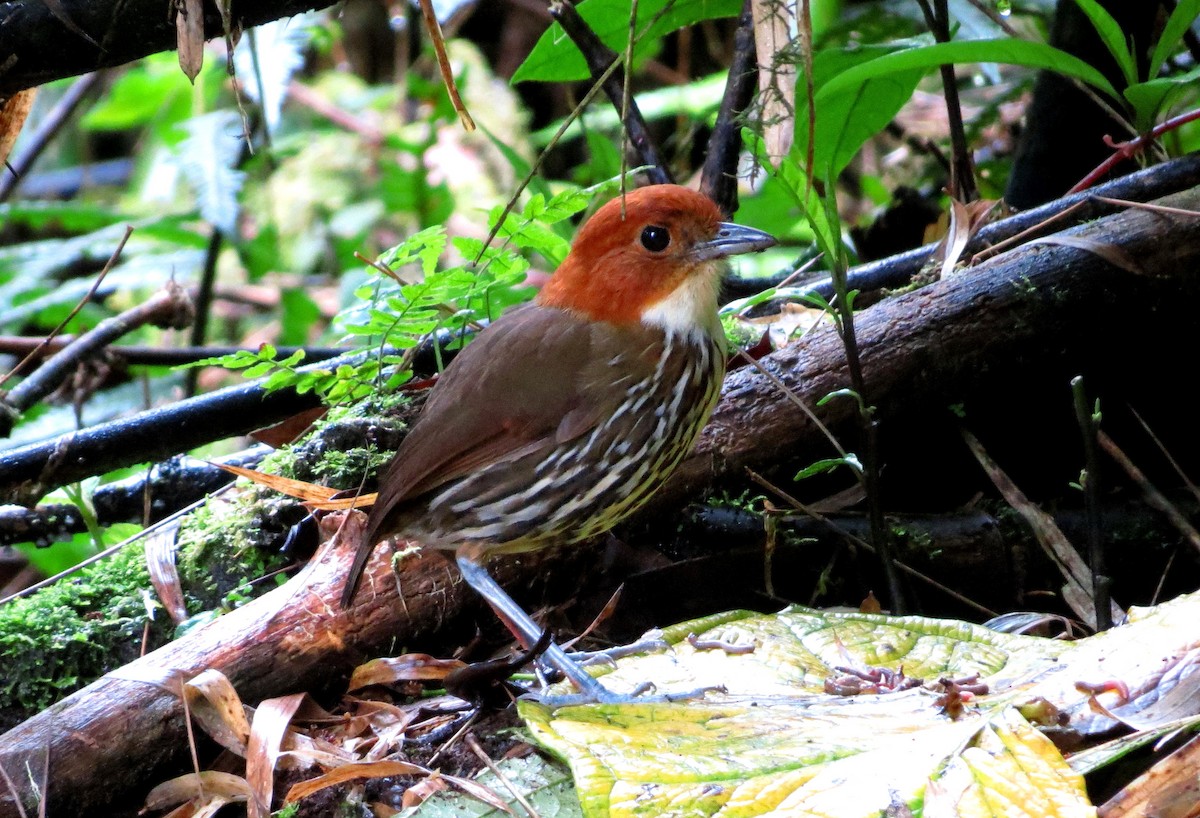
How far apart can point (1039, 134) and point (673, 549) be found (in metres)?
1.90

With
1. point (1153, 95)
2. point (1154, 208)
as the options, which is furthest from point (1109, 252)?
point (1153, 95)

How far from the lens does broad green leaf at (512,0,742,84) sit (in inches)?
130

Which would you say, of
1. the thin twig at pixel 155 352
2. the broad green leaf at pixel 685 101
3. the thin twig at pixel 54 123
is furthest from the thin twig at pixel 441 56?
the thin twig at pixel 54 123

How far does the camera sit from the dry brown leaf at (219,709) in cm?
230

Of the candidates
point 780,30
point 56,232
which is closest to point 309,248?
point 56,232

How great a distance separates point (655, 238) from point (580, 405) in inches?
17.9

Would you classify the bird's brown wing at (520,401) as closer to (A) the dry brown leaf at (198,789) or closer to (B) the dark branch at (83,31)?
(A) the dry brown leaf at (198,789)

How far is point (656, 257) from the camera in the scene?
288 centimetres

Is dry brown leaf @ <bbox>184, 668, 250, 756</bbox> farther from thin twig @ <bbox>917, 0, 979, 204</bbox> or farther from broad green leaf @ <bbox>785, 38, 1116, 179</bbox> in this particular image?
thin twig @ <bbox>917, 0, 979, 204</bbox>

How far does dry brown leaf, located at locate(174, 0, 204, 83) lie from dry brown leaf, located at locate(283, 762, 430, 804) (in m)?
1.26

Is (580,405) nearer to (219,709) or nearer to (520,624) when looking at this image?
(520,624)

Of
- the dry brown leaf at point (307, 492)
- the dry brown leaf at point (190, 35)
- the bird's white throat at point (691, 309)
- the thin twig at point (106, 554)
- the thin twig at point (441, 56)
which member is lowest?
the thin twig at point (106, 554)

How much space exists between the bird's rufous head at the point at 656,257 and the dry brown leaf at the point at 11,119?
127cm

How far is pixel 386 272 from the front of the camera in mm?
3086
